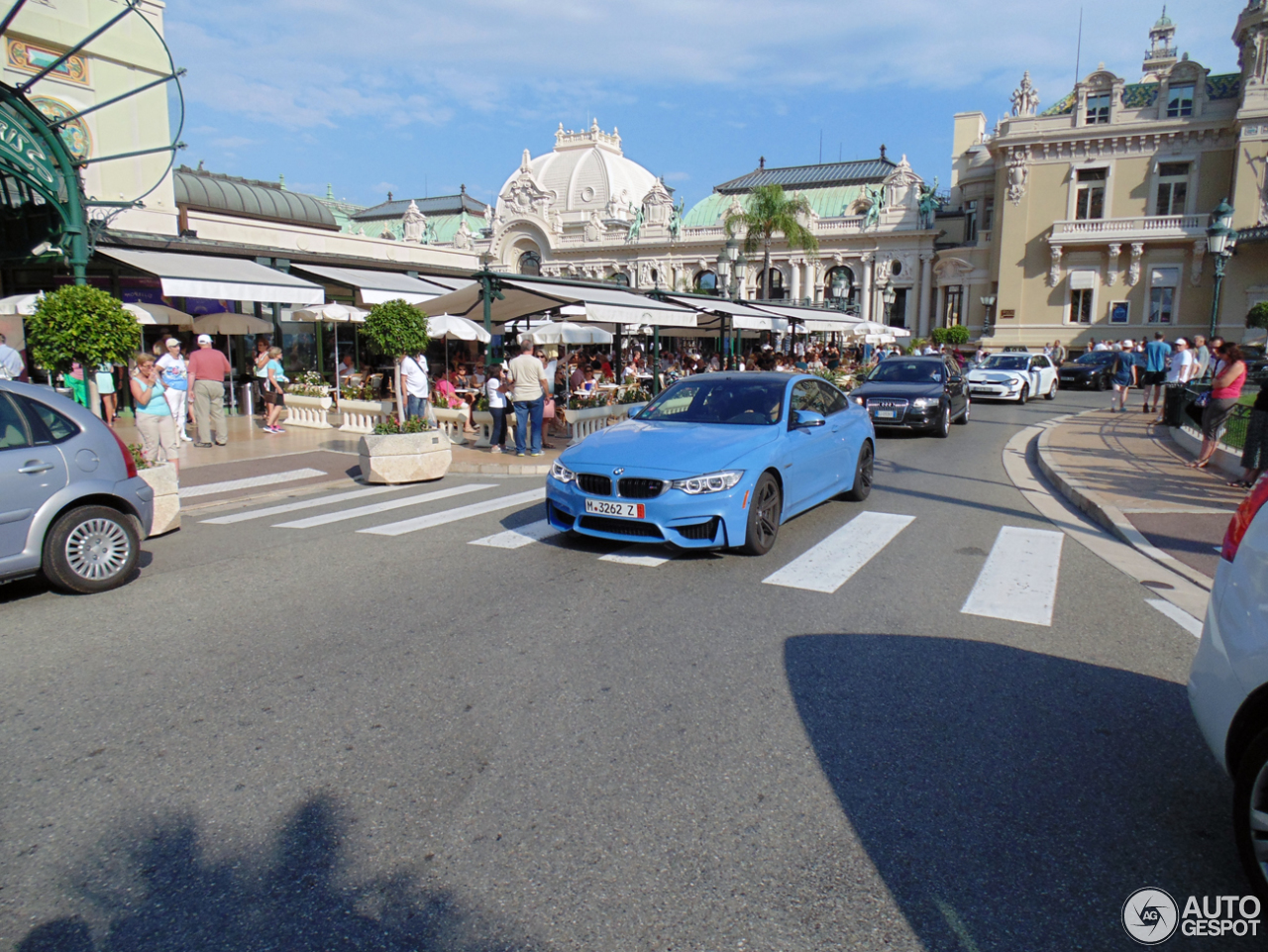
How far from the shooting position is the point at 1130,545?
7852mm

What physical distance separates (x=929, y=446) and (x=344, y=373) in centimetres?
1688

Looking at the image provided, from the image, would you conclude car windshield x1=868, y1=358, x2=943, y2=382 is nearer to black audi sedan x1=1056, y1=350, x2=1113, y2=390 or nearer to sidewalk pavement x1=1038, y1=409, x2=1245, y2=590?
sidewalk pavement x1=1038, y1=409, x2=1245, y2=590

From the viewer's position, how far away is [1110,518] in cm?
873

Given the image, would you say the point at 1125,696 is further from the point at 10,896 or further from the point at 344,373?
the point at 344,373

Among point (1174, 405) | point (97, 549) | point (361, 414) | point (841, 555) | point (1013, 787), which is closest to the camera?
point (1013, 787)

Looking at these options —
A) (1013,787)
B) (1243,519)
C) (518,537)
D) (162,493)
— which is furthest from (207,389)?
(1243,519)

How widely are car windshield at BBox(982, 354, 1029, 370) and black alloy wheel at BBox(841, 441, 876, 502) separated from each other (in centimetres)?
2095

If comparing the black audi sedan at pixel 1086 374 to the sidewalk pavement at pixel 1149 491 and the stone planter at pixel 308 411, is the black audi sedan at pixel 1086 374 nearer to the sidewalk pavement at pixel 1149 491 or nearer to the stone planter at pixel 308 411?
the sidewalk pavement at pixel 1149 491

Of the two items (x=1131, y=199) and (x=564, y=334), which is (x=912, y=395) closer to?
(x=564, y=334)

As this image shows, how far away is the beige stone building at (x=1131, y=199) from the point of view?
4703cm

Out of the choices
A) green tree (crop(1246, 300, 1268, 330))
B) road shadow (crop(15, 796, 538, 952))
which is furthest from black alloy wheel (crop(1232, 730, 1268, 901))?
green tree (crop(1246, 300, 1268, 330))

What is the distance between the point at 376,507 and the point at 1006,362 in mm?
25195

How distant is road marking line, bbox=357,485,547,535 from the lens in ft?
27.6

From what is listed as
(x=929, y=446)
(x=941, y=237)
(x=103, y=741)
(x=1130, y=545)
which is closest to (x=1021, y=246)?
(x=941, y=237)
